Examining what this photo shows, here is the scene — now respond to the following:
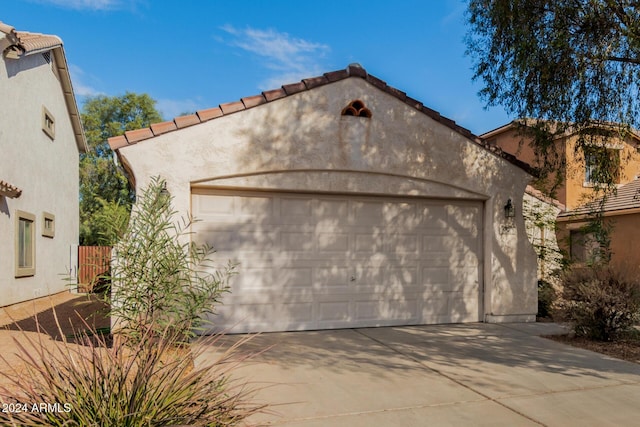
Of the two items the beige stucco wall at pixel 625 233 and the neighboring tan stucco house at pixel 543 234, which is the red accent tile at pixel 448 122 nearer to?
the neighboring tan stucco house at pixel 543 234

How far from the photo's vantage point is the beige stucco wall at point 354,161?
6.75 m

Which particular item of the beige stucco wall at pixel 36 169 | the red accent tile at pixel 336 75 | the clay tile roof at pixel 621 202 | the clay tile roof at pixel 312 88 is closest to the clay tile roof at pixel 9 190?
the beige stucco wall at pixel 36 169

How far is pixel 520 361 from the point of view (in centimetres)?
561

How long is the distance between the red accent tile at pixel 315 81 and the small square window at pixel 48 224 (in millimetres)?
9931

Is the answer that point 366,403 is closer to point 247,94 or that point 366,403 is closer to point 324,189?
point 324,189

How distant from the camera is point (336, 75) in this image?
24.4ft

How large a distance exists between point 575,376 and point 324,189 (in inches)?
175

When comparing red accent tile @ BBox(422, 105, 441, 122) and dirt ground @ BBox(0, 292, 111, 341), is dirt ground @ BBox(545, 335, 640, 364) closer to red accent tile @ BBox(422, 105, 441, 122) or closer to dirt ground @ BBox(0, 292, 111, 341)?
red accent tile @ BBox(422, 105, 441, 122)

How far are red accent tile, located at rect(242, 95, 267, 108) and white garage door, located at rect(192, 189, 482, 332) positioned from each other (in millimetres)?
1461

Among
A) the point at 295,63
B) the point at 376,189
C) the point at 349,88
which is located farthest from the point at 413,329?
the point at 295,63

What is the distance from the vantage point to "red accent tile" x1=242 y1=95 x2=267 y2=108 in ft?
22.8

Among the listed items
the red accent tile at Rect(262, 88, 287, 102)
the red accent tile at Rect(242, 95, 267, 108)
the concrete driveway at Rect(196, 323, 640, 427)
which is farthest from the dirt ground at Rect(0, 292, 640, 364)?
the red accent tile at Rect(262, 88, 287, 102)

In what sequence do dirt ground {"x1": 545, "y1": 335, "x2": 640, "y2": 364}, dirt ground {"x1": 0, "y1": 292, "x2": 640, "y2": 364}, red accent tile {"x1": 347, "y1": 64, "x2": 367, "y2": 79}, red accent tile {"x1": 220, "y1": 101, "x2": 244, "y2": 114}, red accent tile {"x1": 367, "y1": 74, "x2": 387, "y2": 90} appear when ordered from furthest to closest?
red accent tile {"x1": 367, "y1": 74, "x2": 387, "y2": 90} < red accent tile {"x1": 347, "y1": 64, "x2": 367, "y2": 79} < red accent tile {"x1": 220, "y1": 101, "x2": 244, "y2": 114} < dirt ground {"x1": 545, "y1": 335, "x2": 640, "y2": 364} < dirt ground {"x1": 0, "y1": 292, "x2": 640, "y2": 364}

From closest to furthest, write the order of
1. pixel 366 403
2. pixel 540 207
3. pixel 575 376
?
1. pixel 366 403
2. pixel 575 376
3. pixel 540 207
